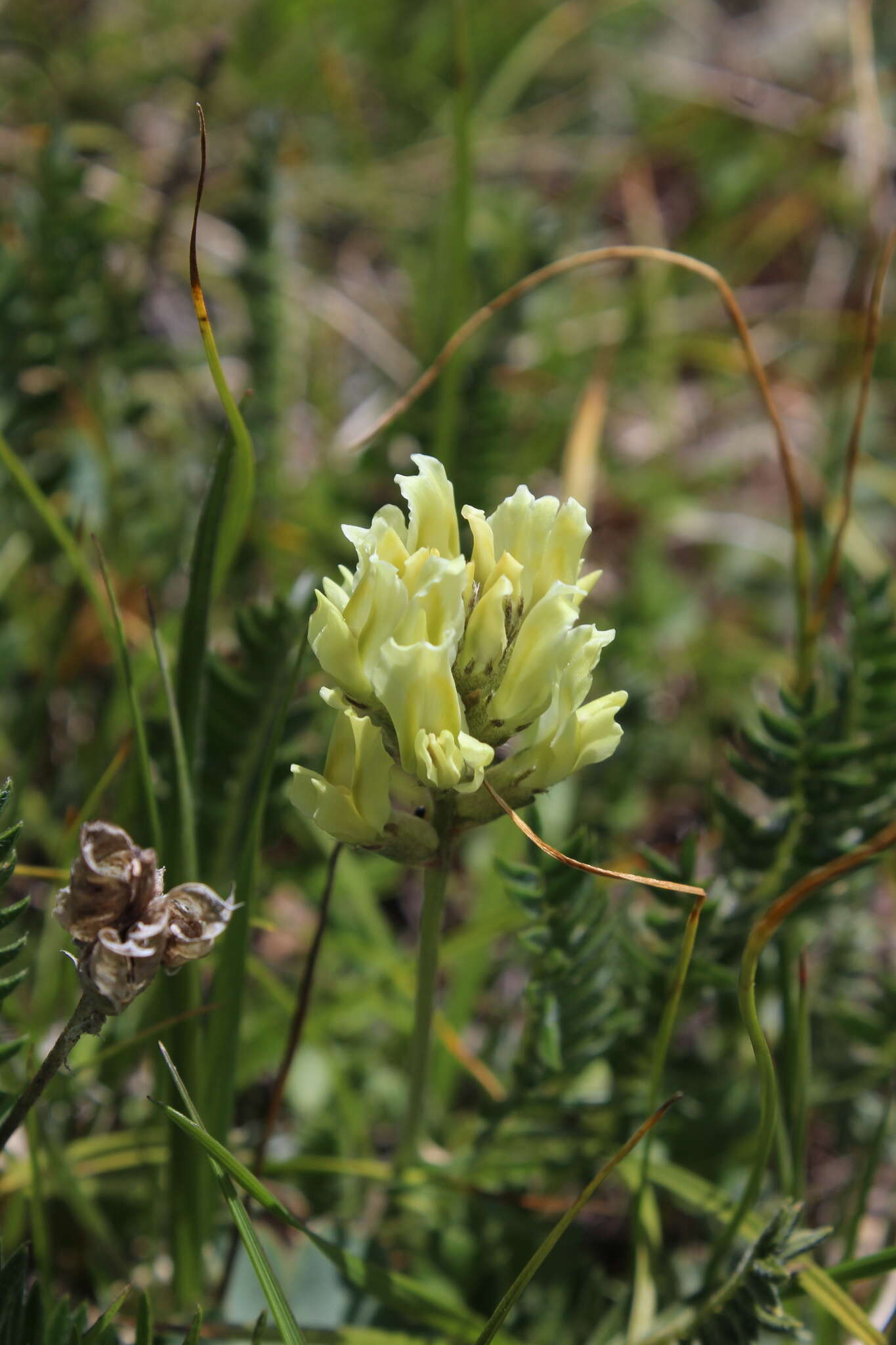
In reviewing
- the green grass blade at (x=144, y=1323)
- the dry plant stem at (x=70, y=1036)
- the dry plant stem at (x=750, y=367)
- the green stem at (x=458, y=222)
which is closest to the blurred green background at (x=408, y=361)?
the green stem at (x=458, y=222)

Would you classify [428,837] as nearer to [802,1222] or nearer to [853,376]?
[802,1222]

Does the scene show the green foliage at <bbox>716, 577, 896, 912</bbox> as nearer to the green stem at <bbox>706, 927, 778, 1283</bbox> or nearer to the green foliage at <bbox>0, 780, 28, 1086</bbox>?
the green stem at <bbox>706, 927, 778, 1283</bbox>

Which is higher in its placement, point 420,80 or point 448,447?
point 420,80

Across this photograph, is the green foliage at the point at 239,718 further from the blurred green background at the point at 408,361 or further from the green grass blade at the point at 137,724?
the green grass blade at the point at 137,724

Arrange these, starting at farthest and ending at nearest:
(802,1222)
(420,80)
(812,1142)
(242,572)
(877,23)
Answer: (877,23)
(420,80)
(242,572)
(812,1142)
(802,1222)

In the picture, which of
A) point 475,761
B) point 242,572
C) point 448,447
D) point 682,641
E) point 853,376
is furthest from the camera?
point 853,376

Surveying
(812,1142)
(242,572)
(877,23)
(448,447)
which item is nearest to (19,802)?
(242,572)

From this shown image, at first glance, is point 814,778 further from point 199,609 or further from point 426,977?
point 199,609
